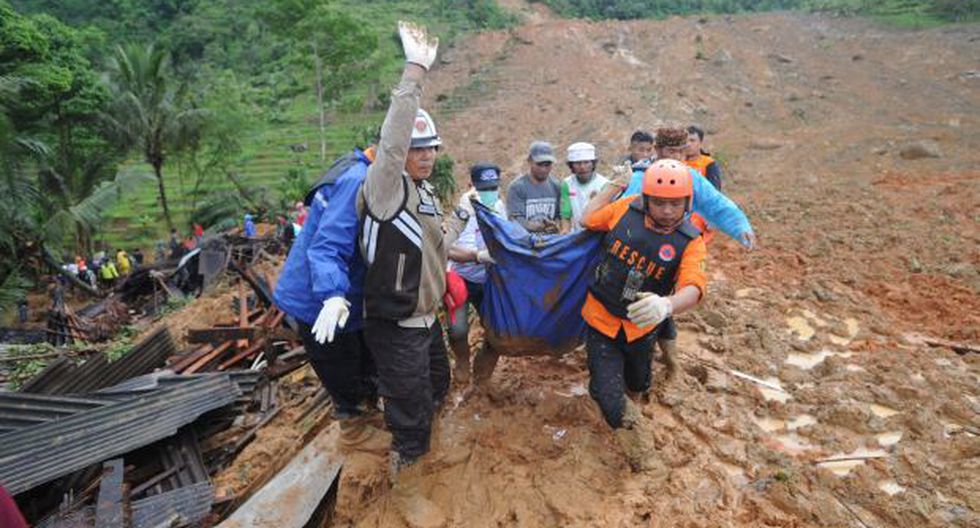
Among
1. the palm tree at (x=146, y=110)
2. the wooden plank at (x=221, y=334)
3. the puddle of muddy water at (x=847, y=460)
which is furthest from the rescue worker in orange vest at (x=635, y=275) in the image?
the palm tree at (x=146, y=110)

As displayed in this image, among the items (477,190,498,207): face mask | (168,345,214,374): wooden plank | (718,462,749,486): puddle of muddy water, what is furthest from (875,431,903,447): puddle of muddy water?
(168,345,214,374): wooden plank

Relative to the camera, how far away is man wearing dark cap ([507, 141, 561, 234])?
4.65m

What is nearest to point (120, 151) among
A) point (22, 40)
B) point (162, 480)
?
point (22, 40)

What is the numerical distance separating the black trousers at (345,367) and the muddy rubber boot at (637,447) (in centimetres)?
154

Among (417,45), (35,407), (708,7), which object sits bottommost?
(35,407)

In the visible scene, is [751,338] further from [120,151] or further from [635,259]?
[120,151]

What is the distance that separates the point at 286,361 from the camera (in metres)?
5.84

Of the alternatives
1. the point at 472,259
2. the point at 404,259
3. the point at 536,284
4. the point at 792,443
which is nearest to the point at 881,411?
the point at 792,443

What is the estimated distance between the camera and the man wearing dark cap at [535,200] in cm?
465

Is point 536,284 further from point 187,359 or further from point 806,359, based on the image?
point 187,359

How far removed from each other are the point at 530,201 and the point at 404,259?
1.95 metres

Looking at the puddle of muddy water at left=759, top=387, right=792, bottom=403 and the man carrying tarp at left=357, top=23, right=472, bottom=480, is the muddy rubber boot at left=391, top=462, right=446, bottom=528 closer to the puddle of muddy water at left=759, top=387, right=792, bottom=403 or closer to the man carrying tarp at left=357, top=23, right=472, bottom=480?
the man carrying tarp at left=357, top=23, right=472, bottom=480

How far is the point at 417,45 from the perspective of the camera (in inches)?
111

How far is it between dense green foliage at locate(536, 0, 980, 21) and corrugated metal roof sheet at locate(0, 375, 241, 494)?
33044 mm
